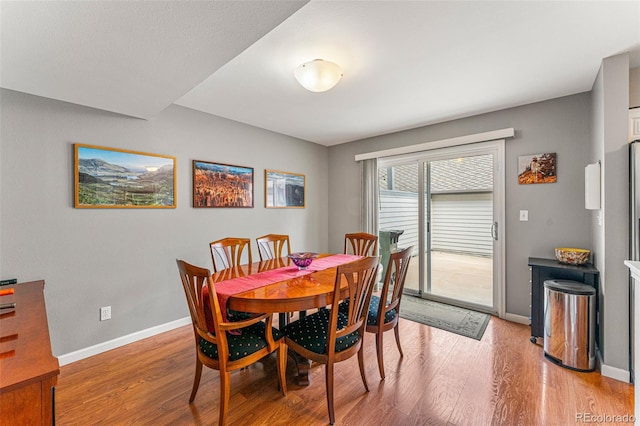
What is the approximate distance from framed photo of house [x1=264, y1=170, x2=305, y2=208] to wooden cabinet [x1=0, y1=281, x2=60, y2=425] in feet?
9.48

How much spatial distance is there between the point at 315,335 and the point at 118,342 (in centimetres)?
209

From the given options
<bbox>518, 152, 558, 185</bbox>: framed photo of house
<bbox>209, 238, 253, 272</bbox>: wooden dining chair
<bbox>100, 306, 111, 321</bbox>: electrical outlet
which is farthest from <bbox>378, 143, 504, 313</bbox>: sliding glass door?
<bbox>100, 306, 111, 321</bbox>: electrical outlet

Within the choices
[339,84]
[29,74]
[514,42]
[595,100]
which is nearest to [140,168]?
[29,74]

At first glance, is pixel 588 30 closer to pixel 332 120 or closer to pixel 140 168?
pixel 332 120

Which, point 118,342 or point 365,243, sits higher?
point 365,243

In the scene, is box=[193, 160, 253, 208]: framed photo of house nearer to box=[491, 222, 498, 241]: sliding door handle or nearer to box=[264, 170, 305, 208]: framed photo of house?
box=[264, 170, 305, 208]: framed photo of house

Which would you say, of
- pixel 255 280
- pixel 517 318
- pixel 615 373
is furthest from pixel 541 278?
pixel 255 280

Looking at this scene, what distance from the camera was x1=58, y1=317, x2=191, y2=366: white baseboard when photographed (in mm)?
2334

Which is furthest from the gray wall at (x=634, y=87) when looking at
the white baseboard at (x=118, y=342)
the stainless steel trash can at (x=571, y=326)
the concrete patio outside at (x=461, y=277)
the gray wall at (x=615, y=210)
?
the white baseboard at (x=118, y=342)

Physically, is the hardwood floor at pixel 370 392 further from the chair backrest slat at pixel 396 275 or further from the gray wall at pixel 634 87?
the gray wall at pixel 634 87

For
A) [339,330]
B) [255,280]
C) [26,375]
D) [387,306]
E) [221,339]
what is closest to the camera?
[26,375]

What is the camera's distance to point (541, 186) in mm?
2930

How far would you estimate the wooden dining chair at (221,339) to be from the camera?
5.01 ft

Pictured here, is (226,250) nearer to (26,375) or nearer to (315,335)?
(315,335)
